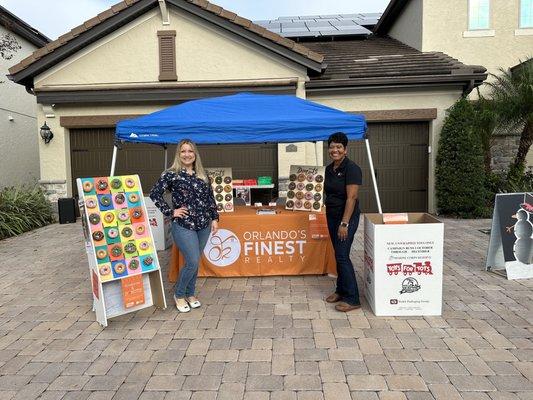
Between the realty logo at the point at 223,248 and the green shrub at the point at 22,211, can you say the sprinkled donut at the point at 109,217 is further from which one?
the green shrub at the point at 22,211

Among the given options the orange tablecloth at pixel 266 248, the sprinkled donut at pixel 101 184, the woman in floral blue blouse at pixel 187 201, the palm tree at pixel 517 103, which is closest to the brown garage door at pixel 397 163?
the palm tree at pixel 517 103

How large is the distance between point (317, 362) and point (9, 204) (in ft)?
28.2

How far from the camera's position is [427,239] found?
388 cm

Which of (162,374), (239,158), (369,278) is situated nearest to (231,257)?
(369,278)

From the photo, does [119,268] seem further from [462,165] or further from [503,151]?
[503,151]

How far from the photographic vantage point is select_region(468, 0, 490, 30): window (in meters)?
11.4

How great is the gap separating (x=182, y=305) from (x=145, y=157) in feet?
22.9

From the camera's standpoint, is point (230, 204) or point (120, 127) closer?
point (120, 127)

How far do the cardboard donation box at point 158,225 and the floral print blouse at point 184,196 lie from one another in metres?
2.87

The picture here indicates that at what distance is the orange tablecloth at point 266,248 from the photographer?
527cm

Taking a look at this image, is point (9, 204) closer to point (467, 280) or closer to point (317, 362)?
point (317, 362)

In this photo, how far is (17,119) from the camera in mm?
13719

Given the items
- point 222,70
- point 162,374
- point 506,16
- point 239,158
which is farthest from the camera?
point 506,16

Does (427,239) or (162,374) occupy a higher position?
(427,239)
